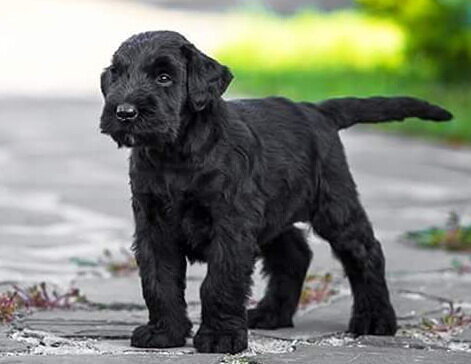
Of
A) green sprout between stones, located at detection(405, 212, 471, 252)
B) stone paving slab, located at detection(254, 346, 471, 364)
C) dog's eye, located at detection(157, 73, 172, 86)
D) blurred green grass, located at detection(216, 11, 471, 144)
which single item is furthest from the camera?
blurred green grass, located at detection(216, 11, 471, 144)

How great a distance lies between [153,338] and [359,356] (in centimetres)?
73

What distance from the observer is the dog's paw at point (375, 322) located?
5.13 m

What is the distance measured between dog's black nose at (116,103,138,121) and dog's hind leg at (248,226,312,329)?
50.2 inches

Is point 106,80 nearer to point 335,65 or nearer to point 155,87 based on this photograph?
point 155,87

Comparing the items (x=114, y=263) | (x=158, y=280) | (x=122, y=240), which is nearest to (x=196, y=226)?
(x=158, y=280)

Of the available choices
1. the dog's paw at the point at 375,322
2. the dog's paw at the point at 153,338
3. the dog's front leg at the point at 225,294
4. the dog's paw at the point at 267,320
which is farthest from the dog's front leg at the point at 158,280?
the dog's paw at the point at 375,322

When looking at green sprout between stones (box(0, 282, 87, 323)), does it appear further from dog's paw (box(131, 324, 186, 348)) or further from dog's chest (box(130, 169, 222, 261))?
dog's chest (box(130, 169, 222, 261))

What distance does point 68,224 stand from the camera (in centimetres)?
763

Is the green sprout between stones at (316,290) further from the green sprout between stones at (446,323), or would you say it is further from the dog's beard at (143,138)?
the dog's beard at (143,138)

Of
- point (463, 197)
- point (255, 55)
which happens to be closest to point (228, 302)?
point (463, 197)

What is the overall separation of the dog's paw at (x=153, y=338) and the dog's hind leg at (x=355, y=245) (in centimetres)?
81

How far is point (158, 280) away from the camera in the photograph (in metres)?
4.66

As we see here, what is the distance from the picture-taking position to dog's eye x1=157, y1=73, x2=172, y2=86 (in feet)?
14.9

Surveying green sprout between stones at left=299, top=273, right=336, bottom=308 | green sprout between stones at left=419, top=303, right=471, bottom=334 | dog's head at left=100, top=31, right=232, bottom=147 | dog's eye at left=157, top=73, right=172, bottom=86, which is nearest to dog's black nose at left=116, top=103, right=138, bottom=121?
dog's head at left=100, top=31, right=232, bottom=147
